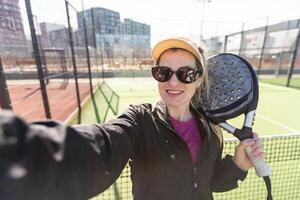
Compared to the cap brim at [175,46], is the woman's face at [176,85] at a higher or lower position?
lower

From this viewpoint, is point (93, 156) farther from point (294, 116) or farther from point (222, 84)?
point (294, 116)

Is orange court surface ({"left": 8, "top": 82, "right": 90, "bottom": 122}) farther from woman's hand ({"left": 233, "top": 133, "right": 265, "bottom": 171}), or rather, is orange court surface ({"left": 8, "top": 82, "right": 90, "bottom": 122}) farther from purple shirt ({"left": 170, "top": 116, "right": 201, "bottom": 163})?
woman's hand ({"left": 233, "top": 133, "right": 265, "bottom": 171})

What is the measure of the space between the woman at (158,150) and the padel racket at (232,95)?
6cm

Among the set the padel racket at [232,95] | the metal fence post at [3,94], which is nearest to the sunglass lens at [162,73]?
the padel racket at [232,95]

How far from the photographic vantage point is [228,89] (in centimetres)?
139

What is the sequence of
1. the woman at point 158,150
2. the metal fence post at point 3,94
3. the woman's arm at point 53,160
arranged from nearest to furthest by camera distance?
the woman's arm at point 53,160 → the woman at point 158,150 → the metal fence post at point 3,94

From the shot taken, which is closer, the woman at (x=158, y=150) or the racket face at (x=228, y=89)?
the woman at (x=158, y=150)

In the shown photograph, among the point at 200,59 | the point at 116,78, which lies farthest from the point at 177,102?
the point at 116,78

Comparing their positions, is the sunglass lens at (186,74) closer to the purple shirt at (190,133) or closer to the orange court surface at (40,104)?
the purple shirt at (190,133)

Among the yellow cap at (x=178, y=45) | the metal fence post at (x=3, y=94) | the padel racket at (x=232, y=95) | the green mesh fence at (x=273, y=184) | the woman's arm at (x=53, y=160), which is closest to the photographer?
the woman's arm at (x=53, y=160)

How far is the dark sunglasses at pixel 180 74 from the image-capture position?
1235mm

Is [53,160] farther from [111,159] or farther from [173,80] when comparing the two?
[173,80]

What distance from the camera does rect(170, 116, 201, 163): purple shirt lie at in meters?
1.30

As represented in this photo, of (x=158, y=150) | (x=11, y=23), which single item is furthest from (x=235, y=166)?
(x=11, y=23)
